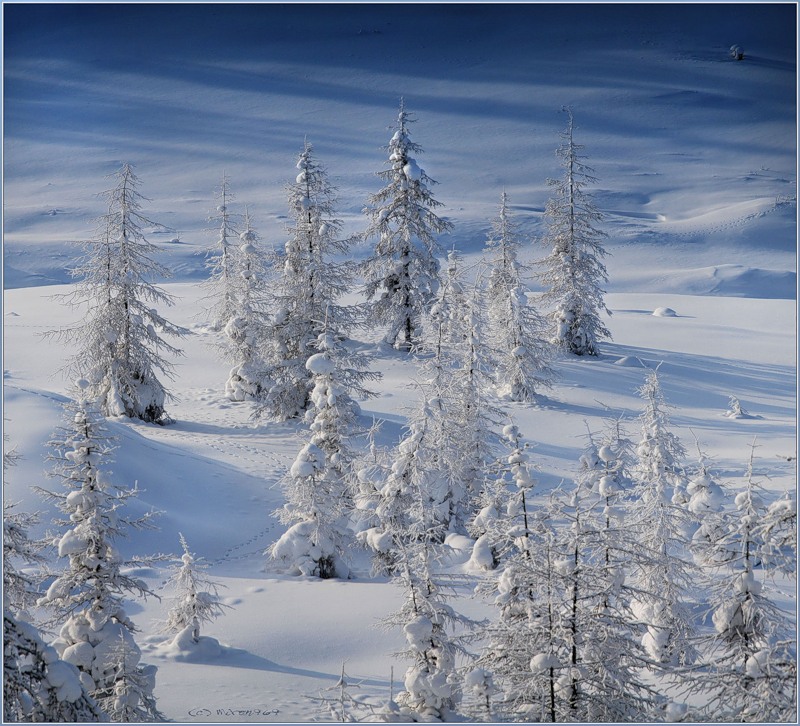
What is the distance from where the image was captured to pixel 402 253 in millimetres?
31719

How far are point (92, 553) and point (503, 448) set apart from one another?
1584 centimetres

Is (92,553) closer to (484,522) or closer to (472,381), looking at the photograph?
(484,522)

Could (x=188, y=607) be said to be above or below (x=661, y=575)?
below

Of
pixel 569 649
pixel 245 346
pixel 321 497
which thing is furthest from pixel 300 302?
pixel 569 649

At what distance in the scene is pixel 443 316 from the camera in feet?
62.2

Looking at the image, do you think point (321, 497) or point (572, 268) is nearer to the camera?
point (321, 497)

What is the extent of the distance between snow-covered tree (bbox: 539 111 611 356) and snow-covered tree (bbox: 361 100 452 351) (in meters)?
5.47

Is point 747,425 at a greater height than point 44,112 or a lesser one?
lesser

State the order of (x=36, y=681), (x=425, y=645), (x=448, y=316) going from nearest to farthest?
1. (x=36, y=681)
2. (x=425, y=645)
3. (x=448, y=316)

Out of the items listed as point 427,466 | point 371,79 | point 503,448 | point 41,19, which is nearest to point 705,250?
point 503,448

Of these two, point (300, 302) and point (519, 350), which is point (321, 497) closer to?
point (300, 302)

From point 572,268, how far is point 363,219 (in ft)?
204

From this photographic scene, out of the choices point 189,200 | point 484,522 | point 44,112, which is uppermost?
point 44,112

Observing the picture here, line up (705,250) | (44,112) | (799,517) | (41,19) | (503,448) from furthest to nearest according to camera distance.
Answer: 1. (44,112)
2. (705,250)
3. (503,448)
4. (41,19)
5. (799,517)
